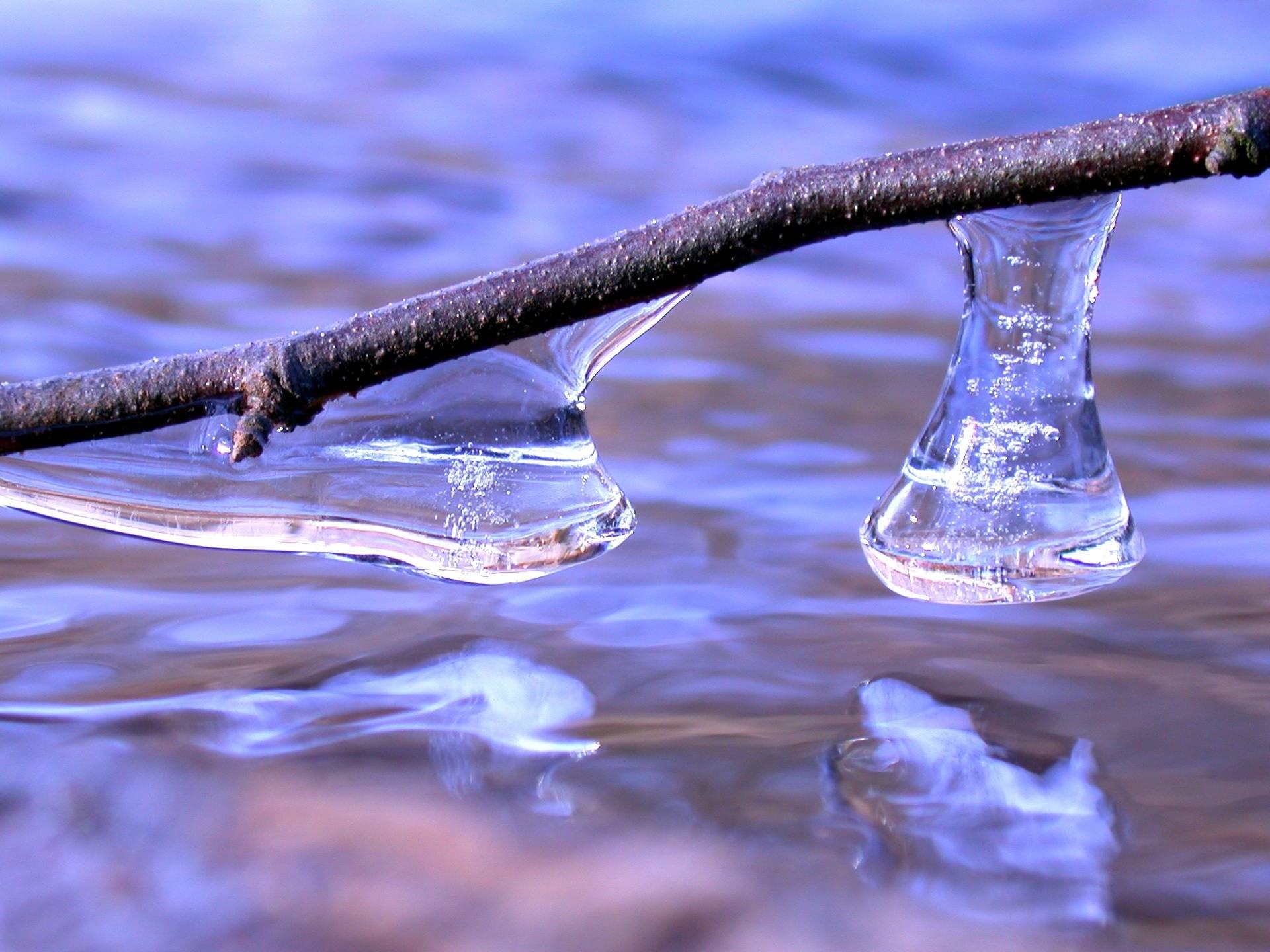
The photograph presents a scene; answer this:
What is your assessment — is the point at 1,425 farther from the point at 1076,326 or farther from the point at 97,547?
the point at 1076,326

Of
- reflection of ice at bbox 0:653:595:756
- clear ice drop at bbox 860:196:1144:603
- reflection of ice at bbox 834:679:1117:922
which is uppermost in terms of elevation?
clear ice drop at bbox 860:196:1144:603

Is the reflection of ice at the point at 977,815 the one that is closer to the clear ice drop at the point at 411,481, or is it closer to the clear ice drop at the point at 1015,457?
the clear ice drop at the point at 1015,457

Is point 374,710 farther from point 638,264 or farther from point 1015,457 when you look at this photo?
point 1015,457

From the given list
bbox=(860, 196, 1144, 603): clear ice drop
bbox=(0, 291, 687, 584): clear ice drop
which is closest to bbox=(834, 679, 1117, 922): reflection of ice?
bbox=(860, 196, 1144, 603): clear ice drop

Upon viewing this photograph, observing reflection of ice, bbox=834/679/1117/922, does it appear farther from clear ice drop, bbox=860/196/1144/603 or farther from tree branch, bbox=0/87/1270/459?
tree branch, bbox=0/87/1270/459

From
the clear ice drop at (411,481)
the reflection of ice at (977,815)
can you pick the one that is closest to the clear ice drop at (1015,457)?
the reflection of ice at (977,815)

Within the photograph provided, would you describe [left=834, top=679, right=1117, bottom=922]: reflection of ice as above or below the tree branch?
below

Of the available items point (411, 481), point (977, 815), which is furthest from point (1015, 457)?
point (411, 481)
